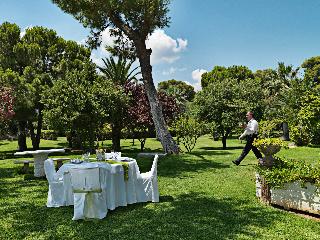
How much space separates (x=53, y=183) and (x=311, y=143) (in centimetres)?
2339

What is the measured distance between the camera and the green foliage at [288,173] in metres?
6.78

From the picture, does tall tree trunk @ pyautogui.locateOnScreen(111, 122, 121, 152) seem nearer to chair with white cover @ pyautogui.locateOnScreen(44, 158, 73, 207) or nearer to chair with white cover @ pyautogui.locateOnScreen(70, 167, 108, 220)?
chair with white cover @ pyautogui.locateOnScreen(44, 158, 73, 207)

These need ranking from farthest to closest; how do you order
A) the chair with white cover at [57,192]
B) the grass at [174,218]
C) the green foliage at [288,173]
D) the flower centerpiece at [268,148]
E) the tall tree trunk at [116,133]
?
the tall tree trunk at [116,133] → the flower centerpiece at [268,148] → the chair with white cover at [57,192] → the green foliage at [288,173] → the grass at [174,218]

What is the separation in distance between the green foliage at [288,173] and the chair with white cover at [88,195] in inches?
147

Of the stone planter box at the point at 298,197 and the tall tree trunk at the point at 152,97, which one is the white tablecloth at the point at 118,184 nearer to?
the stone planter box at the point at 298,197

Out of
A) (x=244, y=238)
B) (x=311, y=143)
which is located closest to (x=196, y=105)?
(x=311, y=143)

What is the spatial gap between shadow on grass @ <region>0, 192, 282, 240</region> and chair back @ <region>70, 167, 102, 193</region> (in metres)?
0.64

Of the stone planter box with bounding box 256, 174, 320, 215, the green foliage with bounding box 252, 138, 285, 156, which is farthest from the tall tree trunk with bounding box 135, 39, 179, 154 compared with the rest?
the stone planter box with bounding box 256, 174, 320, 215

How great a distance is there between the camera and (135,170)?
823 cm

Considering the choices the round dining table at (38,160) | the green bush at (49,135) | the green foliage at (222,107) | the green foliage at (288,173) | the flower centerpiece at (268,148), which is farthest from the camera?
the green bush at (49,135)

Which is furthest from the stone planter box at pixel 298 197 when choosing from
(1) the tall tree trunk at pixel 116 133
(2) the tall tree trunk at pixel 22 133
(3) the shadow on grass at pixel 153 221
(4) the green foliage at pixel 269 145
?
(2) the tall tree trunk at pixel 22 133

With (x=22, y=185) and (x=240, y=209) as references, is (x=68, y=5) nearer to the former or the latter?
(x=22, y=185)

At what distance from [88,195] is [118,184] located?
100 centimetres

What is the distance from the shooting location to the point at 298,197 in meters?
7.10
